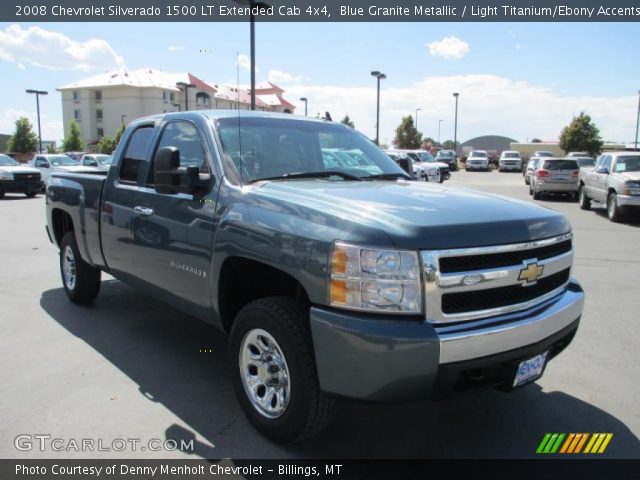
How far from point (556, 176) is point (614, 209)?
22.8ft

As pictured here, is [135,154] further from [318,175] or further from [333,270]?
[333,270]

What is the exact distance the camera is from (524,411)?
366 cm

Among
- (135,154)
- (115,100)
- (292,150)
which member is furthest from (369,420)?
(115,100)

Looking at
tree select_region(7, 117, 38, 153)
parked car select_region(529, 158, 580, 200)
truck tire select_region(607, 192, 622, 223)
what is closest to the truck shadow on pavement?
truck tire select_region(607, 192, 622, 223)

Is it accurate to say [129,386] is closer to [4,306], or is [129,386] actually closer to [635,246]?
[4,306]

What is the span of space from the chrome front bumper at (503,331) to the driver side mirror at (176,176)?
1888mm

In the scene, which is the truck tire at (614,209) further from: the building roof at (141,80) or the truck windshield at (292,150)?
the building roof at (141,80)

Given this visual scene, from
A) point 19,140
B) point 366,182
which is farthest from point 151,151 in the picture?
point 19,140

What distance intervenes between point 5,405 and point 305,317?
225 centimetres

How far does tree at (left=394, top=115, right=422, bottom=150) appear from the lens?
7156 cm

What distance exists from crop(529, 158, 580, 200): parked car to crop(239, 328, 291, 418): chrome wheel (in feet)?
63.4

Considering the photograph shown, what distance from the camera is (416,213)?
288 cm

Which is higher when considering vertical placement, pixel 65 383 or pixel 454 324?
pixel 454 324

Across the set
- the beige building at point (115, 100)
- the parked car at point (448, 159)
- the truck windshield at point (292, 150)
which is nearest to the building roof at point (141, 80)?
the beige building at point (115, 100)
